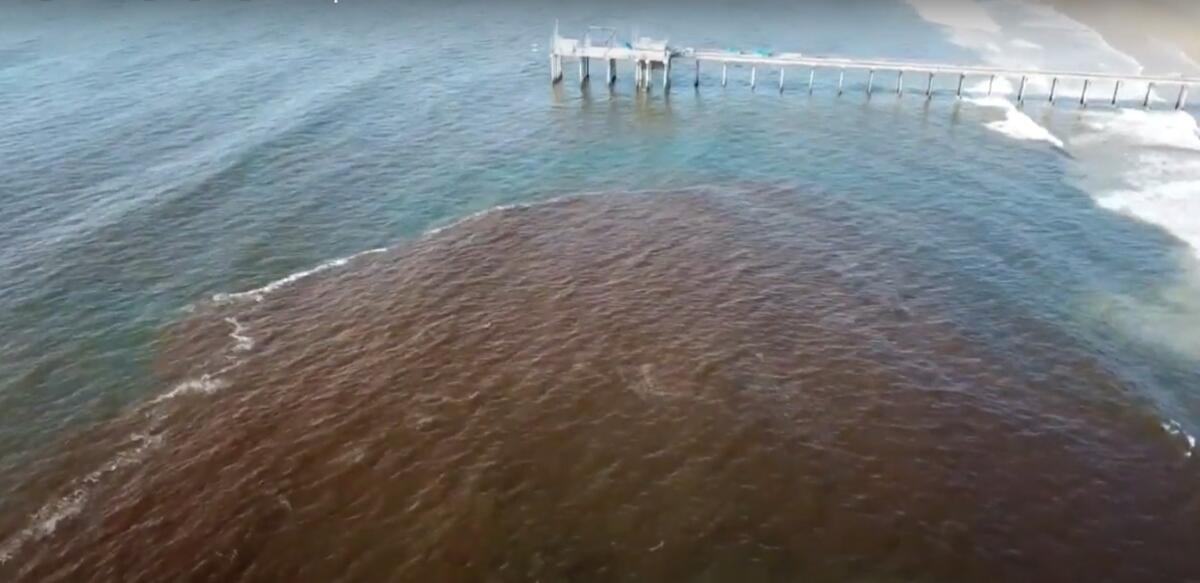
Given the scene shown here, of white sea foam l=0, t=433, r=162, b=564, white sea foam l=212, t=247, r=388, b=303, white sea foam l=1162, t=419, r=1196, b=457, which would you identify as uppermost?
white sea foam l=212, t=247, r=388, b=303

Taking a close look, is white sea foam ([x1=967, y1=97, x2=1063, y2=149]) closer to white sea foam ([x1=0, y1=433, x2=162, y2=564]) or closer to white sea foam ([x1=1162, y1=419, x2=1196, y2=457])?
white sea foam ([x1=1162, y1=419, x2=1196, y2=457])

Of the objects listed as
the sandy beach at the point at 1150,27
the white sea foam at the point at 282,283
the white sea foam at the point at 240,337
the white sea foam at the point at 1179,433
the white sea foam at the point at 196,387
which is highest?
the sandy beach at the point at 1150,27

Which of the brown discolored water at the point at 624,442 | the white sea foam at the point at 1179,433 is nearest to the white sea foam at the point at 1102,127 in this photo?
the white sea foam at the point at 1179,433

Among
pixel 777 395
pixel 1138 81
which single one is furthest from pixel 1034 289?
pixel 1138 81

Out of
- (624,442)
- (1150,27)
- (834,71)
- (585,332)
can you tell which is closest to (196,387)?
(585,332)

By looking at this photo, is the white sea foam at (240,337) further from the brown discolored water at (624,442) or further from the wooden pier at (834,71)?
the wooden pier at (834,71)

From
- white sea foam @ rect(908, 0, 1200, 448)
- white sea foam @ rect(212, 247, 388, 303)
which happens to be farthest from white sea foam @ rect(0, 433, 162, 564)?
white sea foam @ rect(908, 0, 1200, 448)
